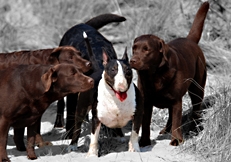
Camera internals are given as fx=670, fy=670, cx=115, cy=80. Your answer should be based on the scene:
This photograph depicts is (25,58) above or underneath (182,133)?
above

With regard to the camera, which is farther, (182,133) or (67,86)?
(182,133)

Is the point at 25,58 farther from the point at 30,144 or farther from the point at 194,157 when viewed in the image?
the point at 194,157

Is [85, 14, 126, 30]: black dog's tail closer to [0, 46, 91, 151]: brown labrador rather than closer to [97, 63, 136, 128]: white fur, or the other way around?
[0, 46, 91, 151]: brown labrador

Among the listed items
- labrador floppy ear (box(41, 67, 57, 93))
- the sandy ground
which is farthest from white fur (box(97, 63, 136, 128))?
labrador floppy ear (box(41, 67, 57, 93))

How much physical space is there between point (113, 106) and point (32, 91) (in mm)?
909

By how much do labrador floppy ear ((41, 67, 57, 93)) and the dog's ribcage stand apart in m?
0.52

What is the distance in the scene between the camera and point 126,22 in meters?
10.9

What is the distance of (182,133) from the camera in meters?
8.26

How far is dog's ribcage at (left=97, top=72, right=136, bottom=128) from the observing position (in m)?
7.17

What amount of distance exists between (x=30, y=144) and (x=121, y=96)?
1.22m

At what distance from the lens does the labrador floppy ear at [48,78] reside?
7230 millimetres

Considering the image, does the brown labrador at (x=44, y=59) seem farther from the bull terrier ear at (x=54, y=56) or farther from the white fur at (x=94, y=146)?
the white fur at (x=94, y=146)

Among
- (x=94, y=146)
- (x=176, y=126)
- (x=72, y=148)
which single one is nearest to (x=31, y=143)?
(x=72, y=148)

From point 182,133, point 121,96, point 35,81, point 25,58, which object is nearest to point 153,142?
point 182,133
